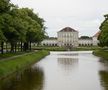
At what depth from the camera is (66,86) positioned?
31.1 m

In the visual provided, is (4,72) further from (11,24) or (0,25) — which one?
(11,24)

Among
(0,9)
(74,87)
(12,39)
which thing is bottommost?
(74,87)

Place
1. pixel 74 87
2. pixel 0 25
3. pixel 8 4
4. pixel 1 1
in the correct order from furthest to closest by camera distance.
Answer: pixel 8 4
pixel 1 1
pixel 0 25
pixel 74 87

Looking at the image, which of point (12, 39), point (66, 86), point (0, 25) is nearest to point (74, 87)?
point (66, 86)

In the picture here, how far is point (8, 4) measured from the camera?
52.0 metres

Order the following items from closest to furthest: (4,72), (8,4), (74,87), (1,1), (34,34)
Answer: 1. (74,87)
2. (4,72)
3. (1,1)
4. (8,4)
5. (34,34)

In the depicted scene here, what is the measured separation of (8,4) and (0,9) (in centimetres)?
253

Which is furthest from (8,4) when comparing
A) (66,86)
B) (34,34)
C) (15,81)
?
(34,34)

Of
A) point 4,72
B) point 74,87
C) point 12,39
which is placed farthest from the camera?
point 12,39

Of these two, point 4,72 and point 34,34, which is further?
point 34,34

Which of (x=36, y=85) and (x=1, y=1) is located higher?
(x=1, y=1)

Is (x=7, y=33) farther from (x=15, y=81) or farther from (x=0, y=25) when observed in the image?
(x=15, y=81)

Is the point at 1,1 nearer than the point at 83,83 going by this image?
No

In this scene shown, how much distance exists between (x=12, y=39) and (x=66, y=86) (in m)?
28.6
